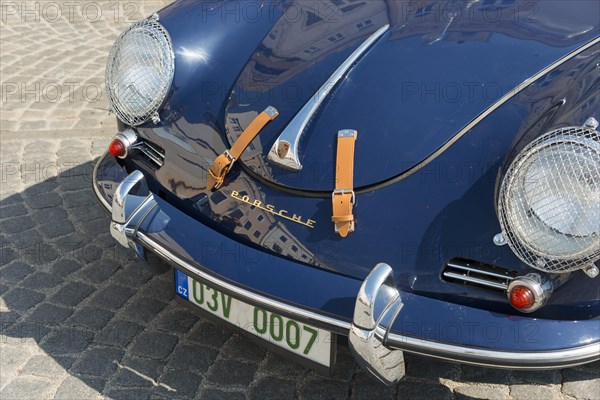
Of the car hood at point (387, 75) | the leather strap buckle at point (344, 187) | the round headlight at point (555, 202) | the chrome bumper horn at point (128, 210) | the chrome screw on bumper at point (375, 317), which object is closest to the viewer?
the round headlight at point (555, 202)

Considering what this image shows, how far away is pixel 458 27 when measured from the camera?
274cm

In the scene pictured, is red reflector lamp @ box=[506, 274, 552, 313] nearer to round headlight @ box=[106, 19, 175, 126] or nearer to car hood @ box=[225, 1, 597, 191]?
car hood @ box=[225, 1, 597, 191]

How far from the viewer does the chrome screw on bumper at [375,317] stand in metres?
2.10

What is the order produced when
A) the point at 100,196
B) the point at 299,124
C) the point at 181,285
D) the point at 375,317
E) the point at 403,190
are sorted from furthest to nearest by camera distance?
the point at 100,196 → the point at 181,285 → the point at 299,124 → the point at 403,190 → the point at 375,317

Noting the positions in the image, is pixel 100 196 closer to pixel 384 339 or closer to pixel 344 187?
pixel 344 187

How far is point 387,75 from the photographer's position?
2.61 m

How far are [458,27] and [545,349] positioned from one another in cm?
124

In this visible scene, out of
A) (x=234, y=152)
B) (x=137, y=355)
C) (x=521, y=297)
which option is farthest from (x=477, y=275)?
(x=137, y=355)

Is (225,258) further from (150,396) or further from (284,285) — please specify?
(150,396)

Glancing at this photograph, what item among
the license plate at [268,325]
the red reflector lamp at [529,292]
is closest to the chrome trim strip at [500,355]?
the red reflector lamp at [529,292]

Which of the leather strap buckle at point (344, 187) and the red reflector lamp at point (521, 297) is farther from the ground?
the leather strap buckle at point (344, 187)

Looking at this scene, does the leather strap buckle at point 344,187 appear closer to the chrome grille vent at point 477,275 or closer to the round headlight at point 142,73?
the chrome grille vent at point 477,275

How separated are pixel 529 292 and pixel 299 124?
3.02ft

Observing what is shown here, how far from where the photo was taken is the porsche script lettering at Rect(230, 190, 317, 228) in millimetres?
2367
